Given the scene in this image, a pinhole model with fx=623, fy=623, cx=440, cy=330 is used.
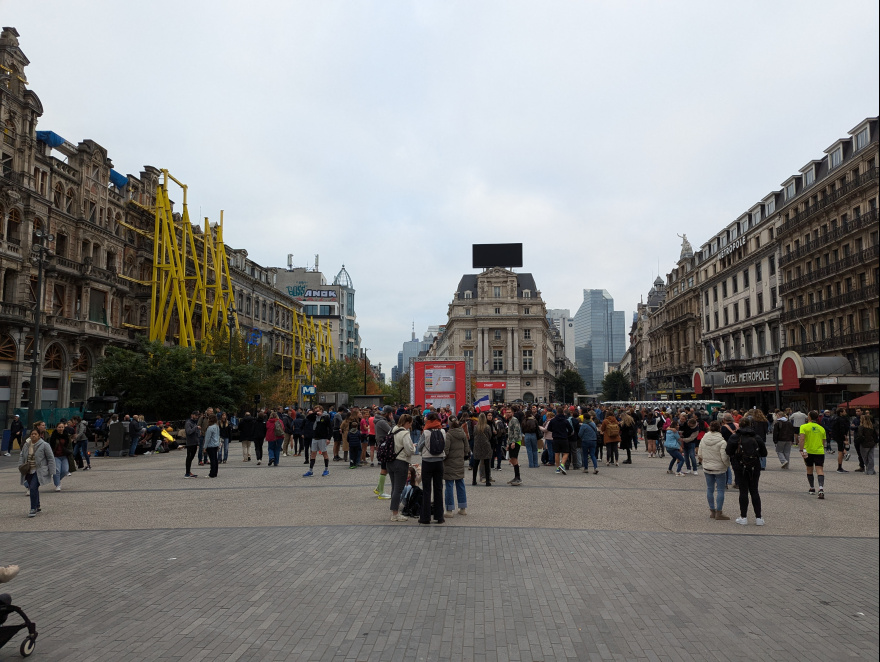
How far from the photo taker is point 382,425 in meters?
13.3

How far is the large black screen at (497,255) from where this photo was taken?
114m

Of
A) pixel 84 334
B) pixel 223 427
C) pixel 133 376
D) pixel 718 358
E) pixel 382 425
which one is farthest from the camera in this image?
pixel 718 358

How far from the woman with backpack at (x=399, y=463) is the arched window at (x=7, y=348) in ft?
103

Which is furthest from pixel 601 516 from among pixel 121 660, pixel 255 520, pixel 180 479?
pixel 180 479

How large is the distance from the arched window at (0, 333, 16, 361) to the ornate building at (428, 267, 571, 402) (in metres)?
84.5

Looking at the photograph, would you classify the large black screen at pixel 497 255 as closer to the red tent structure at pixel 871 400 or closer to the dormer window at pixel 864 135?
the dormer window at pixel 864 135

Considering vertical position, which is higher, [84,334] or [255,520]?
[84,334]

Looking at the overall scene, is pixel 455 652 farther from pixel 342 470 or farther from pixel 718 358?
pixel 718 358

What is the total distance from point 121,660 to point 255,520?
5.68m

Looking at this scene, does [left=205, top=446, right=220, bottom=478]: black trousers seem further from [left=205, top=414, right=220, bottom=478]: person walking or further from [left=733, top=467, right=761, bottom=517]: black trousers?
[left=733, top=467, right=761, bottom=517]: black trousers

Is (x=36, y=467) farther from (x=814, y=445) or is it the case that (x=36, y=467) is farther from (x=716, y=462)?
(x=814, y=445)

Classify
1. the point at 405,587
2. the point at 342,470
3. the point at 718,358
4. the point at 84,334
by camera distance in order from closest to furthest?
the point at 405,587, the point at 342,470, the point at 84,334, the point at 718,358

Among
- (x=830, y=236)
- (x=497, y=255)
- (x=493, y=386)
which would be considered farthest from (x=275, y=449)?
(x=497, y=255)

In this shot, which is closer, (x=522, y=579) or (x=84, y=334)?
(x=522, y=579)
